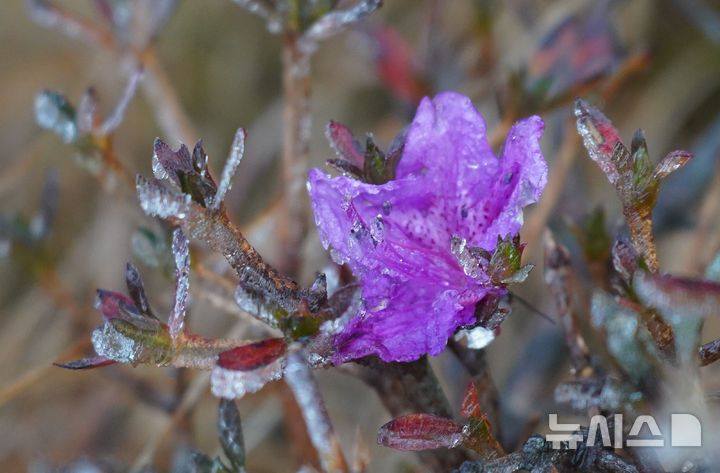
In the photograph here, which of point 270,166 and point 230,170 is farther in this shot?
point 270,166

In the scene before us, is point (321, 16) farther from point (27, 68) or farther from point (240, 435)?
point (27, 68)

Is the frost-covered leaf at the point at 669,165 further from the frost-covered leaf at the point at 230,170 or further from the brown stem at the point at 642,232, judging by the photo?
the frost-covered leaf at the point at 230,170

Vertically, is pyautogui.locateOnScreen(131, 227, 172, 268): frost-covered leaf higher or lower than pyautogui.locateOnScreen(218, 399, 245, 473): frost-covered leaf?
higher

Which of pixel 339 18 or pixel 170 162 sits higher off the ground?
pixel 339 18

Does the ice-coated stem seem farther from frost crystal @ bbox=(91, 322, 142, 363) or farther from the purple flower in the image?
frost crystal @ bbox=(91, 322, 142, 363)

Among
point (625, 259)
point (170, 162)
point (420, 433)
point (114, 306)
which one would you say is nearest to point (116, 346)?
point (114, 306)

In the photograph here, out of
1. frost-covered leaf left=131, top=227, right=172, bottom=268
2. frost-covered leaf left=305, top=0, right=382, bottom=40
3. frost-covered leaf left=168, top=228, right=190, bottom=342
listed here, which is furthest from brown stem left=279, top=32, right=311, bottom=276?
frost-covered leaf left=168, top=228, right=190, bottom=342

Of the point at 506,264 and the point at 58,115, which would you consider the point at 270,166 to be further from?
the point at 506,264
